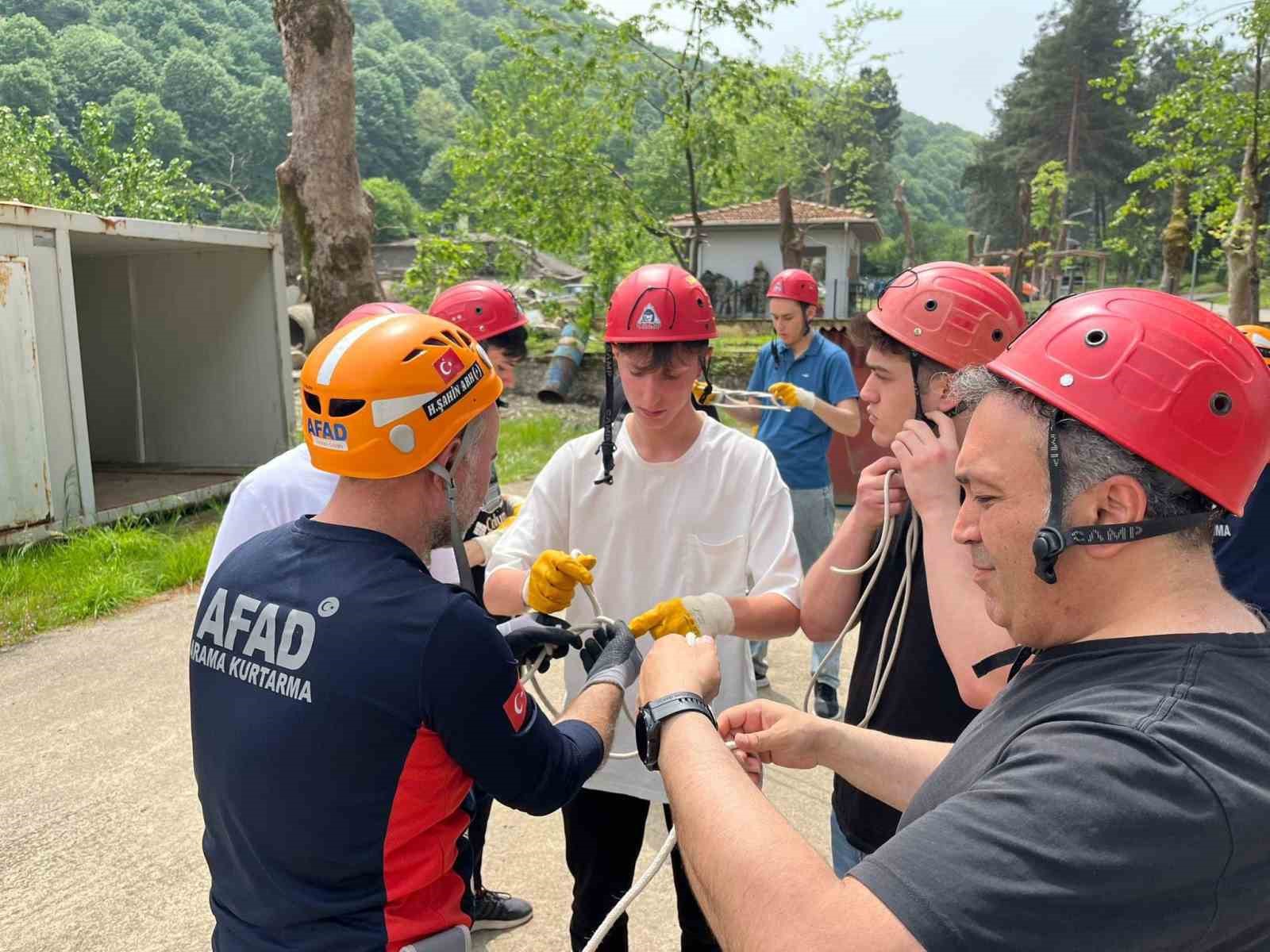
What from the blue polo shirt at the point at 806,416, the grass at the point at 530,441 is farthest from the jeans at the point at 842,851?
the grass at the point at 530,441

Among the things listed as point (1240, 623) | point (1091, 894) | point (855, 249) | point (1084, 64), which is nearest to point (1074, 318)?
point (1240, 623)

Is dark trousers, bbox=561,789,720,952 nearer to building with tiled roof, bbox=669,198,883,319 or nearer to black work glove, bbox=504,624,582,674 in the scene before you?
black work glove, bbox=504,624,582,674

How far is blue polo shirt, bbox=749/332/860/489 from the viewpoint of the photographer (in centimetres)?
582

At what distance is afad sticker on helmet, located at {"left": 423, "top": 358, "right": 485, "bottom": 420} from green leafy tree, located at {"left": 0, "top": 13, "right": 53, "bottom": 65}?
96.1m

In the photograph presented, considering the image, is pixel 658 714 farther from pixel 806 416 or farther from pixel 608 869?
Answer: pixel 806 416

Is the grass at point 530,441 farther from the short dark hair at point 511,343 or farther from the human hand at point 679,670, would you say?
the human hand at point 679,670

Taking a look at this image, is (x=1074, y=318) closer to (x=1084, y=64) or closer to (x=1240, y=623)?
(x=1240, y=623)

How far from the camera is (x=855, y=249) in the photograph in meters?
43.1

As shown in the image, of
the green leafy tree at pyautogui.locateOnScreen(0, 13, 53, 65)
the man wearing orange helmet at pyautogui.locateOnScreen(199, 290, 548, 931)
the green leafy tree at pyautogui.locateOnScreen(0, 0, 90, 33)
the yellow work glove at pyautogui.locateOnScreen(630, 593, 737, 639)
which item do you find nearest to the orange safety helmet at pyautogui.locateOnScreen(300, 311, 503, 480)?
the yellow work glove at pyautogui.locateOnScreen(630, 593, 737, 639)

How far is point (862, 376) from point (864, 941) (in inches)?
352

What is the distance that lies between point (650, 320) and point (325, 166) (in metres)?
7.41

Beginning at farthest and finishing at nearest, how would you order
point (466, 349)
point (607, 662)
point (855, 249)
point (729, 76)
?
1. point (855, 249)
2. point (729, 76)
3. point (607, 662)
4. point (466, 349)

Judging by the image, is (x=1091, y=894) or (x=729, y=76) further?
(x=729, y=76)

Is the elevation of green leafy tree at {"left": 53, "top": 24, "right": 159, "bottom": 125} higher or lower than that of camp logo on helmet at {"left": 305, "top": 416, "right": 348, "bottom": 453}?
higher
